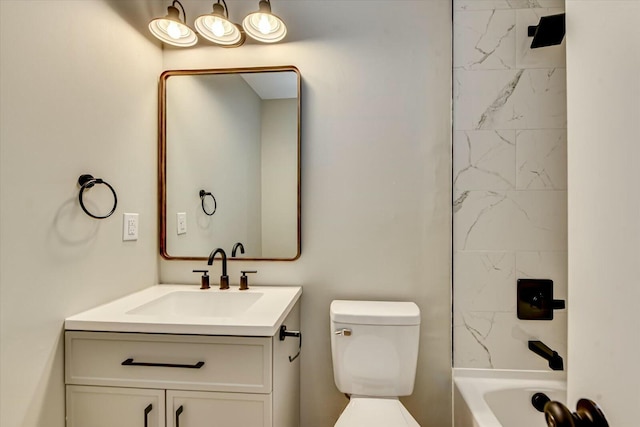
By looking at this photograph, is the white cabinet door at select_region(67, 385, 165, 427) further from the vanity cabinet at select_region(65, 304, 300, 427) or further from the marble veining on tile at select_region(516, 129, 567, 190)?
the marble veining on tile at select_region(516, 129, 567, 190)

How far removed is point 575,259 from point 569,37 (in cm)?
35

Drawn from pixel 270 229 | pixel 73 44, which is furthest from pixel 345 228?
pixel 73 44

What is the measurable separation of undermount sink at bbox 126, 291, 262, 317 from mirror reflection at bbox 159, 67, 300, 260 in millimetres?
212

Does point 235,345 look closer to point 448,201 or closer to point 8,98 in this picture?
point 8,98

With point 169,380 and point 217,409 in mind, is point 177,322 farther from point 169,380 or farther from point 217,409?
point 217,409

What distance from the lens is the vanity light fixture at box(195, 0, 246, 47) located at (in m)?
1.54

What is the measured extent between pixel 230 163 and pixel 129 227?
539 millimetres

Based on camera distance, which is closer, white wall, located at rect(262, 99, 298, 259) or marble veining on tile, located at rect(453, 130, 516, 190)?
marble veining on tile, located at rect(453, 130, 516, 190)

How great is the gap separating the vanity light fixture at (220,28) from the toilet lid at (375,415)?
1.69 metres

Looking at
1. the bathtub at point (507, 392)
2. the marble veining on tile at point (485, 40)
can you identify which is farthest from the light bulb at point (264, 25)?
the bathtub at point (507, 392)

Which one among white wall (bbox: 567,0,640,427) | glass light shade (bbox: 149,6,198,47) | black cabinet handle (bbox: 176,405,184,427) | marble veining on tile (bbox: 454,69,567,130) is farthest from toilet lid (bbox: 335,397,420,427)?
glass light shade (bbox: 149,6,198,47)

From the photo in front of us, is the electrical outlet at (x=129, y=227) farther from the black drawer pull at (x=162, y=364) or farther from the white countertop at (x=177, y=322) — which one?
the black drawer pull at (x=162, y=364)

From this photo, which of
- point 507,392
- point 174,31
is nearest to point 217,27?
point 174,31

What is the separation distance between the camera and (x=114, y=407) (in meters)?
1.12
